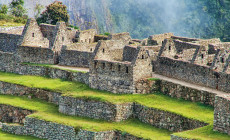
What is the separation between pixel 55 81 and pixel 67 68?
1.74 metres

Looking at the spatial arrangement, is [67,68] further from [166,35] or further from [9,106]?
[166,35]

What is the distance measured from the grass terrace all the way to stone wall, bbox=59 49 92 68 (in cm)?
257

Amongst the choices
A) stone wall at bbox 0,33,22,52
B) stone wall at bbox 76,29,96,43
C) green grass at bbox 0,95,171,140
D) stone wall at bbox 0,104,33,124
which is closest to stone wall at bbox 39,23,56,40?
stone wall at bbox 76,29,96,43

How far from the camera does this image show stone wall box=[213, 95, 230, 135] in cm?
4516

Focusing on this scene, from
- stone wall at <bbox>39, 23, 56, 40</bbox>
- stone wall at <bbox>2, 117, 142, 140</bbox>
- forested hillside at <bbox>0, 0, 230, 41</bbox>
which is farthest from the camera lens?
forested hillside at <bbox>0, 0, 230, 41</bbox>

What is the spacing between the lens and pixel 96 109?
175 feet

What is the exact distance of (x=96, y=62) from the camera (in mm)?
56531

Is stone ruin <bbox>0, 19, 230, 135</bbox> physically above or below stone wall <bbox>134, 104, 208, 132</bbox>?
above

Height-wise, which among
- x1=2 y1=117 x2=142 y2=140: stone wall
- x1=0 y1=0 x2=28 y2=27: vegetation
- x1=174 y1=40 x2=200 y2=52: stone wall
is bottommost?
x1=2 y1=117 x2=142 y2=140: stone wall

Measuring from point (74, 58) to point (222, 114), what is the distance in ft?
65.9

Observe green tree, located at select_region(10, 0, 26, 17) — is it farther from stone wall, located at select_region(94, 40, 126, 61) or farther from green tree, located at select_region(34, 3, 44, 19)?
stone wall, located at select_region(94, 40, 126, 61)

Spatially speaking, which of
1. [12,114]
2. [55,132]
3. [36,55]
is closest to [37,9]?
[36,55]

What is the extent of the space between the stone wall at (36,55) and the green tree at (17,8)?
27.0 m

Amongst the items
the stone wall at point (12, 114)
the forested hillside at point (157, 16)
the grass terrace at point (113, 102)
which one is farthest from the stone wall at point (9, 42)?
the forested hillside at point (157, 16)
